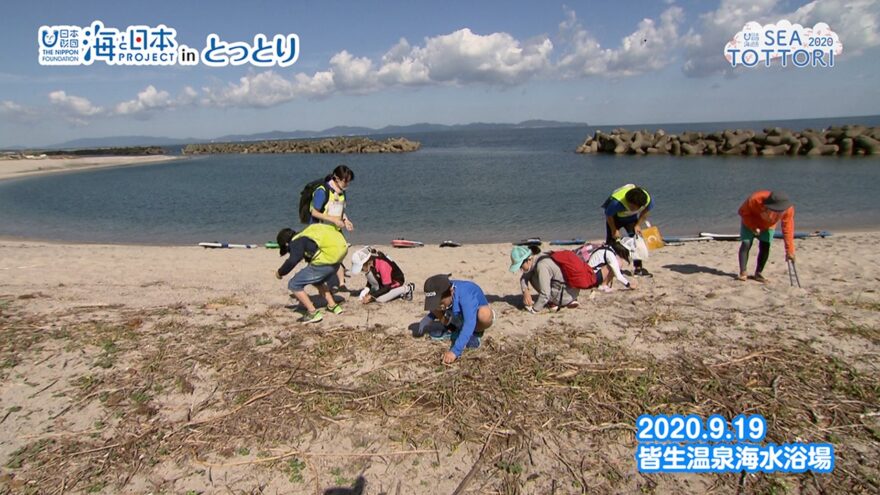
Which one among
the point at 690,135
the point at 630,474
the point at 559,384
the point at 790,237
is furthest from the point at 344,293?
the point at 690,135

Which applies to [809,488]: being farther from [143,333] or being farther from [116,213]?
[116,213]

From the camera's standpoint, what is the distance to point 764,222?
23.3 feet

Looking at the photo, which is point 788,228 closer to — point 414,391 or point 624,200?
point 624,200

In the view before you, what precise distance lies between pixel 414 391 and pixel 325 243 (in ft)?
7.39

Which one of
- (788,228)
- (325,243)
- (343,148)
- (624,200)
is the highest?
(343,148)

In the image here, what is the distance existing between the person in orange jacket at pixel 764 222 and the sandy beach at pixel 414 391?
63cm

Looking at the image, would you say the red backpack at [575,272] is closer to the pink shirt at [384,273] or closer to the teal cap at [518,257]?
the teal cap at [518,257]

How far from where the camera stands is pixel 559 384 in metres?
4.23

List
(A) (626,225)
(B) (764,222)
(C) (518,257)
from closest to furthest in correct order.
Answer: (C) (518,257), (B) (764,222), (A) (626,225)

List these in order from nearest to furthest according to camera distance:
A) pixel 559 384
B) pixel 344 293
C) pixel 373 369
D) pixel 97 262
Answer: pixel 559 384 < pixel 373 369 < pixel 344 293 < pixel 97 262

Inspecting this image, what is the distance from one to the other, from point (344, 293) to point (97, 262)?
7195 millimetres

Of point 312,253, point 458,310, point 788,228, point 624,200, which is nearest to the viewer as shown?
point 458,310

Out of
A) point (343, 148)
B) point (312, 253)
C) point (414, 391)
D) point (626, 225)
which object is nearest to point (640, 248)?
point (626, 225)

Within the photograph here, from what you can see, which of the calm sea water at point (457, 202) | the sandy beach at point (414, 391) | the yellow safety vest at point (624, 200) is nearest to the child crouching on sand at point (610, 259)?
the sandy beach at point (414, 391)
